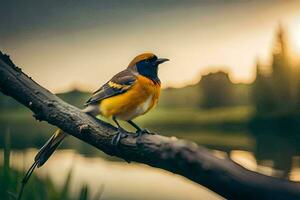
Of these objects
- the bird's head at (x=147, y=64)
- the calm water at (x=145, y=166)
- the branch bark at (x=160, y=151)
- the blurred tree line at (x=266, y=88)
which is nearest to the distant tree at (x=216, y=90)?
the blurred tree line at (x=266, y=88)

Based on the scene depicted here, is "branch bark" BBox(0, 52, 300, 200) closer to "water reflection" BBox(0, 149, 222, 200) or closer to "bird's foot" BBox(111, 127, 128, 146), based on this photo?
"bird's foot" BBox(111, 127, 128, 146)

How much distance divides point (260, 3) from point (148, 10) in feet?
1.27

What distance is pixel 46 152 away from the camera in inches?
70.3

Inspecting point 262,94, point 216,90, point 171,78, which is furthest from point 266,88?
point 171,78

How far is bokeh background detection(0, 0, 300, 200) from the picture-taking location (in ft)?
5.74

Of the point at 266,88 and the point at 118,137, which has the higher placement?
the point at 266,88

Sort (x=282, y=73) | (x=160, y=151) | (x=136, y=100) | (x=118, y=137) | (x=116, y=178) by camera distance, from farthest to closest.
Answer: (x=116, y=178) < (x=282, y=73) < (x=136, y=100) < (x=118, y=137) < (x=160, y=151)

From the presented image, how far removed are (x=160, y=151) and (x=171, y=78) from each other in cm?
53

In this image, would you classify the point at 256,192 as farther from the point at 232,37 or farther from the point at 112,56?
the point at 112,56

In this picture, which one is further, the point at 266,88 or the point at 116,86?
the point at 266,88

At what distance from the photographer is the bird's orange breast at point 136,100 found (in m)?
1.59

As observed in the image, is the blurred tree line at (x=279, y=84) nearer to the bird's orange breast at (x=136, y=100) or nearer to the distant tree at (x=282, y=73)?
the distant tree at (x=282, y=73)

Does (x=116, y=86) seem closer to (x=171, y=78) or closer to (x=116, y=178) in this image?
(x=171, y=78)

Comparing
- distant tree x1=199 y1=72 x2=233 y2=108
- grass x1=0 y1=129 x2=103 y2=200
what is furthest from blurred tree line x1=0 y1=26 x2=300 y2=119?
grass x1=0 y1=129 x2=103 y2=200
